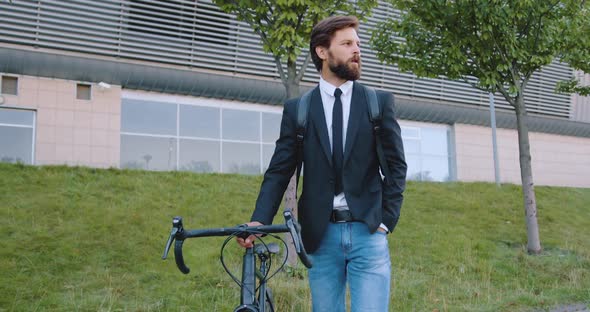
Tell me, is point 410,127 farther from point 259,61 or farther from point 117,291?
point 117,291

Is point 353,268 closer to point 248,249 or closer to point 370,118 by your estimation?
point 248,249

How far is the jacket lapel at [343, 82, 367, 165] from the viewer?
3040mm

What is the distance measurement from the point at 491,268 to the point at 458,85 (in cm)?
1756

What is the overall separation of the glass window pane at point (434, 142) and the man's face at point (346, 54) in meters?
23.4

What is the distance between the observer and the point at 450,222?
14164 millimetres

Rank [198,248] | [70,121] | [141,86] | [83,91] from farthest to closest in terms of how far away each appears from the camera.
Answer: [141,86] → [83,91] → [70,121] → [198,248]

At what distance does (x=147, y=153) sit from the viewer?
20.2m

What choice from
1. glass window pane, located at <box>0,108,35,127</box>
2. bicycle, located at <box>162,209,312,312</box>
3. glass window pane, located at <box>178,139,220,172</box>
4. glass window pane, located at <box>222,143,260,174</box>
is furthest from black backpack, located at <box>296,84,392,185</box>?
glass window pane, located at <box>222,143,260,174</box>

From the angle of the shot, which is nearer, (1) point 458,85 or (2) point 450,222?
(2) point 450,222

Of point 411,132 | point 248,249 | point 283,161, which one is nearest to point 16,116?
point 411,132

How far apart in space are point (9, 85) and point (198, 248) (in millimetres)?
11042

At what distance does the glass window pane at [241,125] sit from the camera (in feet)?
71.5

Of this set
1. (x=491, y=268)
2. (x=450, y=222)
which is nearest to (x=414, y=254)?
(x=491, y=268)

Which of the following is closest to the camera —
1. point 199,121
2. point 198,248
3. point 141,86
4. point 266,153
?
point 198,248
